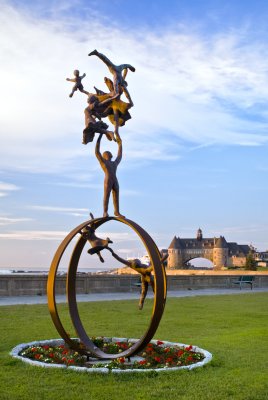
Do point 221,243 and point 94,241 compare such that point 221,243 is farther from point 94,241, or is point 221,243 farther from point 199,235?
point 94,241

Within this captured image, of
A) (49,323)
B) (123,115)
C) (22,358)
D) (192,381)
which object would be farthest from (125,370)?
(49,323)

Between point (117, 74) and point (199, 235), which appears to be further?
point (199, 235)

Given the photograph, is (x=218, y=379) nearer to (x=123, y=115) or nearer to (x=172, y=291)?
(x=123, y=115)

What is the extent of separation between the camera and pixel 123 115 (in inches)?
377

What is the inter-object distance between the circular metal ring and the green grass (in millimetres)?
793

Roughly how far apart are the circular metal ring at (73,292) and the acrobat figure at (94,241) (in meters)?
0.11

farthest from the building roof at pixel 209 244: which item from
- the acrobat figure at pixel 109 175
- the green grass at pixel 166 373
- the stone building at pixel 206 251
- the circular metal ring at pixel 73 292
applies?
the acrobat figure at pixel 109 175

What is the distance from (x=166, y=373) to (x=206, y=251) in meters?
133

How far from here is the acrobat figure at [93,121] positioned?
9.34 m

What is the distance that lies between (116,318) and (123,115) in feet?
24.6

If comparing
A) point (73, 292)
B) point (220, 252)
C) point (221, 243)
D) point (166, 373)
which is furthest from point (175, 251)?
point (166, 373)

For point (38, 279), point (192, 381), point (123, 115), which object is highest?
point (123, 115)

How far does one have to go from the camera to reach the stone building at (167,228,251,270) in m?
134

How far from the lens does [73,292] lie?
971cm
